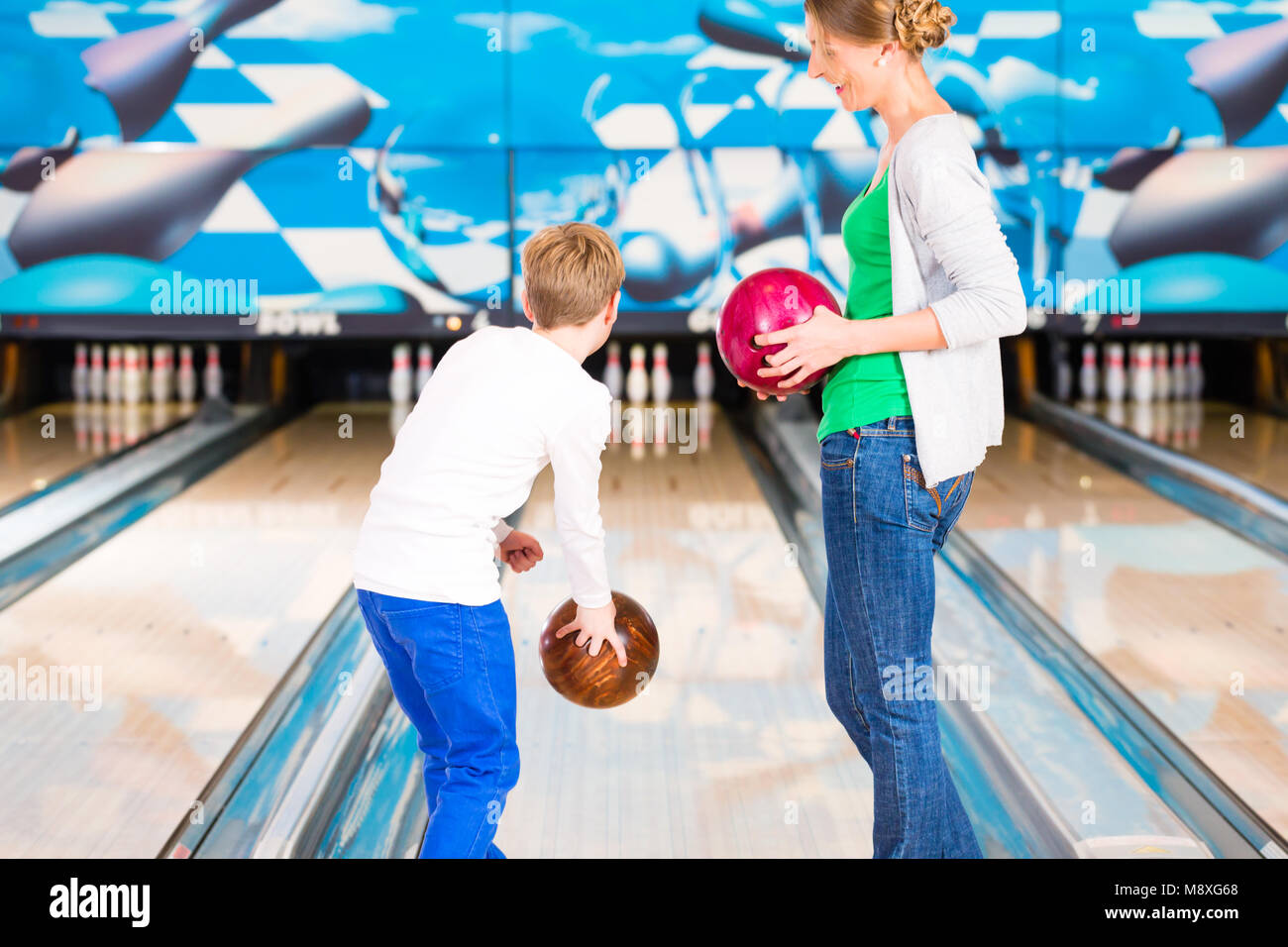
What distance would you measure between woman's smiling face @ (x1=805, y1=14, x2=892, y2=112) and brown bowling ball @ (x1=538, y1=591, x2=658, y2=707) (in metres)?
0.68

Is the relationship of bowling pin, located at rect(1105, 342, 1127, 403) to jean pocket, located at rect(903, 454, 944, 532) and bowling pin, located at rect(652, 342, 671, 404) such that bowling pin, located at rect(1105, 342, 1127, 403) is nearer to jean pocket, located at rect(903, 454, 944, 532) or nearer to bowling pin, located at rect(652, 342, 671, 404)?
bowling pin, located at rect(652, 342, 671, 404)

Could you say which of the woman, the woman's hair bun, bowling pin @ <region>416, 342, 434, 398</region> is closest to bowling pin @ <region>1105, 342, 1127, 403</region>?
bowling pin @ <region>416, 342, 434, 398</region>

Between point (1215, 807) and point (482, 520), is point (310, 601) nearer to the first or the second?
point (482, 520)

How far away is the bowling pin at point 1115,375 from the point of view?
5.00 metres

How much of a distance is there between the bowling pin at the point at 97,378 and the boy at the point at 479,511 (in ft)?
13.3

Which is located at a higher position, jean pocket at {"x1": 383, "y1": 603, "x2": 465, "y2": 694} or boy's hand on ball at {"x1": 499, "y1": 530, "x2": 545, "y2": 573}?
boy's hand on ball at {"x1": 499, "y1": 530, "x2": 545, "y2": 573}

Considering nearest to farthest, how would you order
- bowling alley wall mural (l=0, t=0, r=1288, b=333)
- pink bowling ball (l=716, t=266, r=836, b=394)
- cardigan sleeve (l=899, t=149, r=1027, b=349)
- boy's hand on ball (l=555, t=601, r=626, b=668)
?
cardigan sleeve (l=899, t=149, r=1027, b=349) → pink bowling ball (l=716, t=266, r=836, b=394) → boy's hand on ball (l=555, t=601, r=626, b=668) → bowling alley wall mural (l=0, t=0, r=1288, b=333)

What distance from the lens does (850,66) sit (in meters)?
1.35

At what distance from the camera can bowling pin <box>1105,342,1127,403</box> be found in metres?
5.00

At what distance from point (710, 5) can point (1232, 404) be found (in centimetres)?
264
